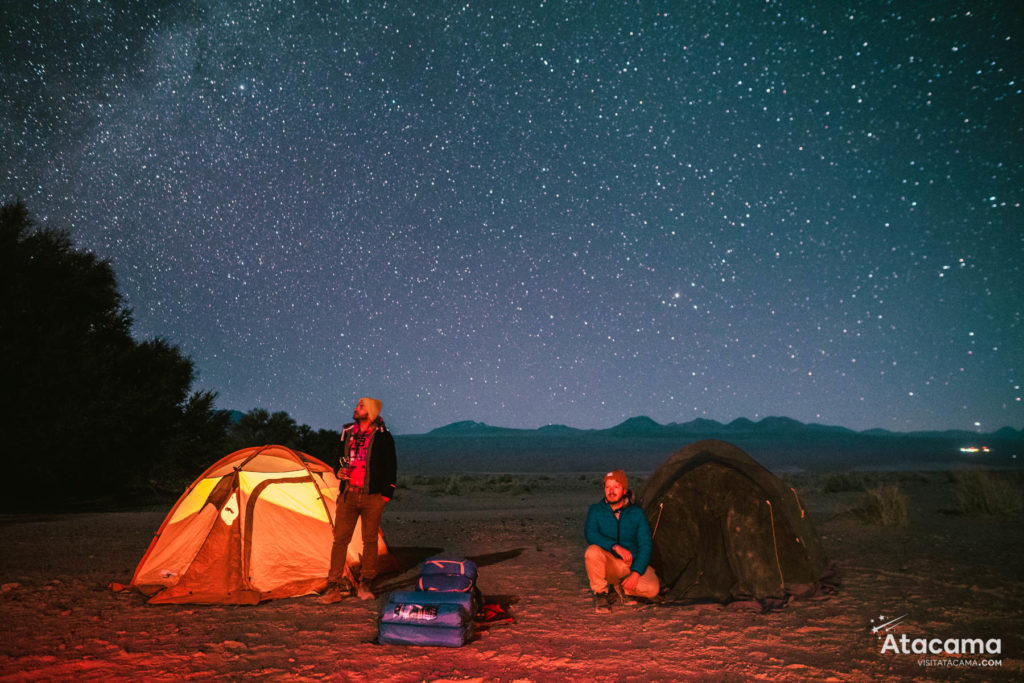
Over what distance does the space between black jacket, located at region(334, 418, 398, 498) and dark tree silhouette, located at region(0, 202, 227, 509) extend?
13.9 metres

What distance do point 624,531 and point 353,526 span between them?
2946 millimetres

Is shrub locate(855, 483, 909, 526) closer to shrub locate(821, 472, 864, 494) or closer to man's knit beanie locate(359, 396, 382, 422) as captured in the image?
shrub locate(821, 472, 864, 494)

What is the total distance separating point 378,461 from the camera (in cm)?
647

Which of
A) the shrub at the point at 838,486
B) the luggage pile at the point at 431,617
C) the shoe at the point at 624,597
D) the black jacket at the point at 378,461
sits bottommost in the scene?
the shrub at the point at 838,486

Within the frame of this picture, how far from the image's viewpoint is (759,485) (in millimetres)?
6992

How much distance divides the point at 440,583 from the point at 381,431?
5.91 ft

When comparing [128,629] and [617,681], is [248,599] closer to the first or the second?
[128,629]

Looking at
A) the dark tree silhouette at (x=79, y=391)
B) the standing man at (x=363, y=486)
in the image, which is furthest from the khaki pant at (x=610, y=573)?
the dark tree silhouette at (x=79, y=391)

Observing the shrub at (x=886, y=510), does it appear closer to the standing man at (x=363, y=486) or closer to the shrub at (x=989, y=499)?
the shrub at (x=989, y=499)

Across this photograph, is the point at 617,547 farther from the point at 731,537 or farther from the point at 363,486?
the point at 363,486

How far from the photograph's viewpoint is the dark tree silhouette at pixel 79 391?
16.0m

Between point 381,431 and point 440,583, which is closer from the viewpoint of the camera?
point 440,583

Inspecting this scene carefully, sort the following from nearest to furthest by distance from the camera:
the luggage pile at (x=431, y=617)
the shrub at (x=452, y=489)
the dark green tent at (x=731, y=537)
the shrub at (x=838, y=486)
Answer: the luggage pile at (x=431, y=617) < the dark green tent at (x=731, y=537) < the shrub at (x=838, y=486) < the shrub at (x=452, y=489)

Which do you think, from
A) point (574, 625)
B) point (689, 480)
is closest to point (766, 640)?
point (574, 625)
